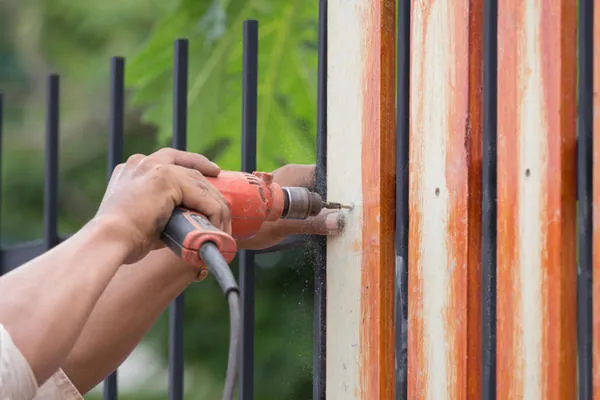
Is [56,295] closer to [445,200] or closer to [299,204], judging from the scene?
[299,204]

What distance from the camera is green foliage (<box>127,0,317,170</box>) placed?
2723 millimetres

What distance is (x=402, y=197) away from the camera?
1.70 meters

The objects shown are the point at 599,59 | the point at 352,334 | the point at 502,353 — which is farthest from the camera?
the point at 352,334

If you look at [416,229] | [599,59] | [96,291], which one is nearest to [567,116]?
[599,59]

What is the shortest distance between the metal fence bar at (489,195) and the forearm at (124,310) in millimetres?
559

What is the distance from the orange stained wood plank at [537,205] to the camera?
1428 mm

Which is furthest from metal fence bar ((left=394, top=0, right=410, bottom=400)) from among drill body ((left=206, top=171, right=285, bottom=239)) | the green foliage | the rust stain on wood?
the green foliage

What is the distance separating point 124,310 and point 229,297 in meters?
0.46

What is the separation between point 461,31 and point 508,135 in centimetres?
20

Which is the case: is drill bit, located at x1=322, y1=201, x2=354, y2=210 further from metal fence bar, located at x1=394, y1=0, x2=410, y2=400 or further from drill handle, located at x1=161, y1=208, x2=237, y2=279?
drill handle, located at x1=161, y1=208, x2=237, y2=279

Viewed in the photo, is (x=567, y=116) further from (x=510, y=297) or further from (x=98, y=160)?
(x=98, y=160)

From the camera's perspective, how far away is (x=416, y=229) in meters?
1.66

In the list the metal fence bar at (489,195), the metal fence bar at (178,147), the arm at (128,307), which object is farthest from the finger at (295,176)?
the metal fence bar at (489,195)

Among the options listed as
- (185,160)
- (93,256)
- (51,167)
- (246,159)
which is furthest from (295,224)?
(51,167)
